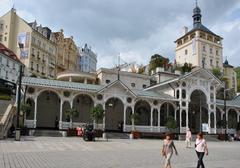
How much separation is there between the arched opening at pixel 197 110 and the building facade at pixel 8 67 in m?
33.4

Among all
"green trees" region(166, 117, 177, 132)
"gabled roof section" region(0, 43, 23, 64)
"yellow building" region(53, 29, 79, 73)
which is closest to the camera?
"green trees" region(166, 117, 177, 132)

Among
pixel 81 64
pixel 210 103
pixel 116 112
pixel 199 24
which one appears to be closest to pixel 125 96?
pixel 116 112

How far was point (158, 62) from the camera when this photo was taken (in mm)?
74000

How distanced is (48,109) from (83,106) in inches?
161

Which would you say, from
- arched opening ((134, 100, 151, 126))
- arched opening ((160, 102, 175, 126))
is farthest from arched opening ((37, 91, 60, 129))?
arched opening ((160, 102, 175, 126))

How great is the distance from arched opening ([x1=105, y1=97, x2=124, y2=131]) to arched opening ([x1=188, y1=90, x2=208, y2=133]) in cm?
981

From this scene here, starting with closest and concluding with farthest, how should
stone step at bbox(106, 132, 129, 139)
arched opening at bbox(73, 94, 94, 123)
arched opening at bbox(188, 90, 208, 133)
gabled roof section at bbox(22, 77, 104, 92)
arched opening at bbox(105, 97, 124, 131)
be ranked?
gabled roof section at bbox(22, 77, 104, 92) < stone step at bbox(106, 132, 129, 139) < arched opening at bbox(73, 94, 94, 123) < arched opening at bbox(105, 97, 124, 131) < arched opening at bbox(188, 90, 208, 133)

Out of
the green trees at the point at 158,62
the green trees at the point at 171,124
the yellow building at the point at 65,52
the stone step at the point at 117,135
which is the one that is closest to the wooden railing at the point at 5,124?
the stone step at the point at 117,135

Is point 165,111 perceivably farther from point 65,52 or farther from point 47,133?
point 65,52

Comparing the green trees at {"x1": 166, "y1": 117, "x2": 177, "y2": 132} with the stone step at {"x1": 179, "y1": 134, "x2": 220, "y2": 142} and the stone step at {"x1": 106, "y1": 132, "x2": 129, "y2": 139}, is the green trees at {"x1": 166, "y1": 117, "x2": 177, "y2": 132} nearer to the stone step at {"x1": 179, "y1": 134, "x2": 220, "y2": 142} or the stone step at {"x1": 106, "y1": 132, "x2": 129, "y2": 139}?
the stone step at {"x1": 179, "y1": 134, "x2": 220, "y2": 142}

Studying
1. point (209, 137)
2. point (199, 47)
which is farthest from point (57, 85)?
point (199, 47)

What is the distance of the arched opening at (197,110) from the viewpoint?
43188 mm

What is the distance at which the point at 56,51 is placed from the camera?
79188mm

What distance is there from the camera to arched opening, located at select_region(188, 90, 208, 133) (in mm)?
43188
